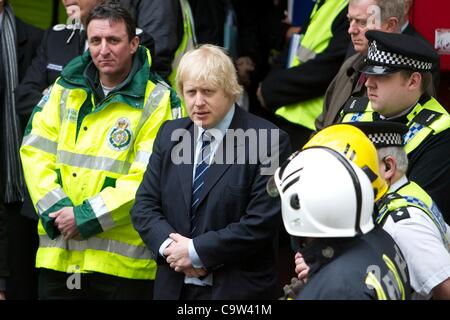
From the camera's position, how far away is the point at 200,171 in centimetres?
555

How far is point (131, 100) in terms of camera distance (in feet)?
20.3

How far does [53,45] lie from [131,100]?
1.16 metres

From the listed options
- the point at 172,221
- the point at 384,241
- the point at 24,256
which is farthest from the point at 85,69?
the point at 384,241

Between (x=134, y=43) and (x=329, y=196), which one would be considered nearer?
(x=329, y=196)

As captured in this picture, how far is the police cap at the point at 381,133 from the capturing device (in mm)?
4676

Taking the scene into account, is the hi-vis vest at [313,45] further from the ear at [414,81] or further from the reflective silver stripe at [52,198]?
the reflective silver stripe at [52,198]

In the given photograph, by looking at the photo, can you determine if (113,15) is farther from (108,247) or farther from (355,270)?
(355,270)

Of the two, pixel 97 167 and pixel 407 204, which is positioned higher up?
pixel 407 204

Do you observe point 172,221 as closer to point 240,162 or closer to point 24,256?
point 240,162

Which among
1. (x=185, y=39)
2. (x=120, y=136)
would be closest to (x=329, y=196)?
(x=120, y=136)

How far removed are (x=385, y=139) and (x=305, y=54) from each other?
8.33ft

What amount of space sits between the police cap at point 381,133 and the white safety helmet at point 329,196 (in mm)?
819

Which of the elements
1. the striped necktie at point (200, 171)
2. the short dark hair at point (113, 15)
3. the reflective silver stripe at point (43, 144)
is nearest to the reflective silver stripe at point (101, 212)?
the reflective silver stripe at point (43, 144)

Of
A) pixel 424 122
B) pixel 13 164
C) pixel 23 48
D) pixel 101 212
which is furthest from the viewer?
pixel 23 48
